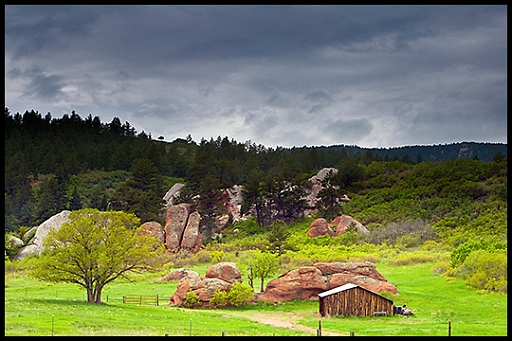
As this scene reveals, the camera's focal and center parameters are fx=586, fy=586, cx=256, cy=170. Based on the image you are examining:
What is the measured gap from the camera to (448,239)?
234 ft

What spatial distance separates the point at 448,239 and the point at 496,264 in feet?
72.7

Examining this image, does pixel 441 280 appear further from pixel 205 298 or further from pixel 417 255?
pixel 205 298

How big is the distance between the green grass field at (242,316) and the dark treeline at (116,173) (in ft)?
122

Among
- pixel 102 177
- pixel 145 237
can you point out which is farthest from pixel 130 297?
pixel 102 177

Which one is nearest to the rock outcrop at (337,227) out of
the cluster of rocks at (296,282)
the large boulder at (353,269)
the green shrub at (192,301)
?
the large boulder at (353,269)

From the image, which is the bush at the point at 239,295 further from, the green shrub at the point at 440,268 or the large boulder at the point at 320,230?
the large boulder at the point at 320,230

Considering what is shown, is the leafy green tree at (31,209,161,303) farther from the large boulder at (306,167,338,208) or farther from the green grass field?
the large boulder at (306,167,338,208)

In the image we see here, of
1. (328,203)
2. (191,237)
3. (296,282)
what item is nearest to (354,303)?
(296,282)

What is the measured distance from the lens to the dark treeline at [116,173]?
94.4 metres

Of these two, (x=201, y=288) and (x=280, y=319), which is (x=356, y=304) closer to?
(x=280, y=319)

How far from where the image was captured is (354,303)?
43.2 metres

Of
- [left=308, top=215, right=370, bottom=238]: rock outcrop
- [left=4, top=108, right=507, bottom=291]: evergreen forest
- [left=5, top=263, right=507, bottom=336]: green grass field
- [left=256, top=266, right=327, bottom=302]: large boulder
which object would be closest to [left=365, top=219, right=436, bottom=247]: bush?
[left=4, top=108, right=507, bottom=291]: evergreen forest

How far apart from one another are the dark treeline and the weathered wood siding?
163 ft

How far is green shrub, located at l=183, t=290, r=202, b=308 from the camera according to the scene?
46.5 m
